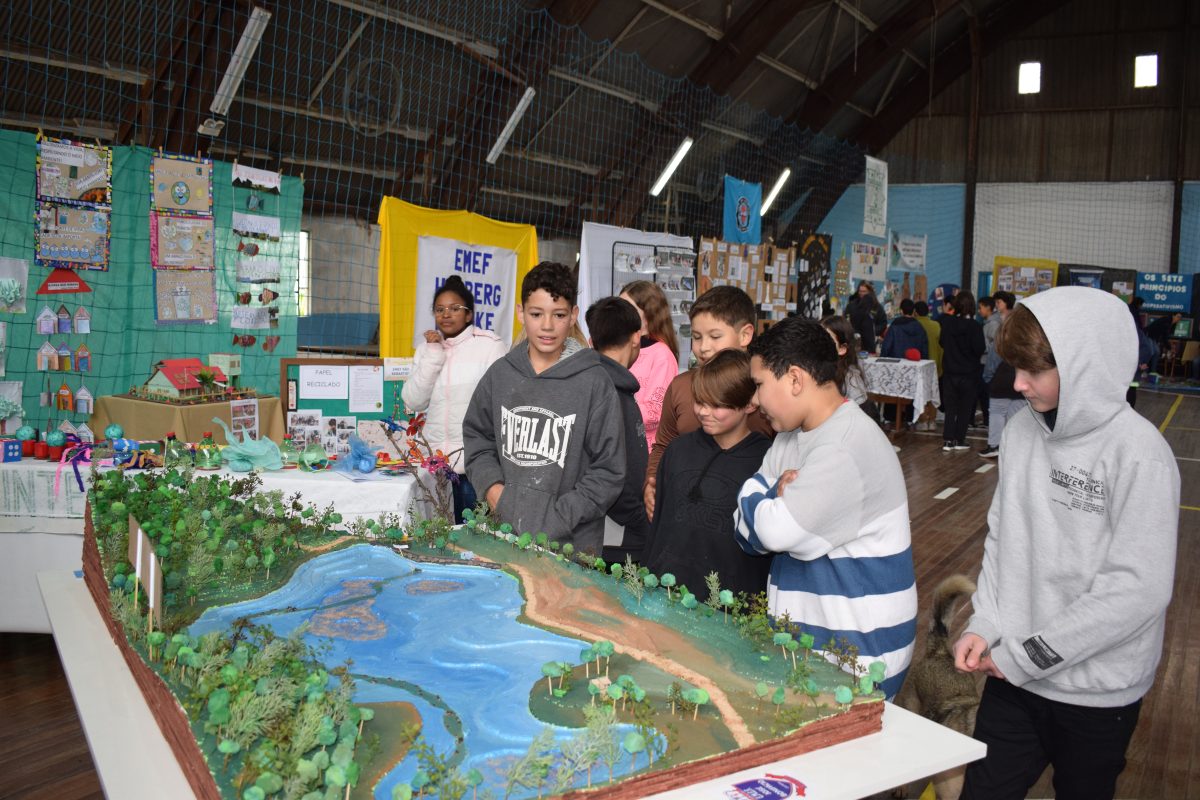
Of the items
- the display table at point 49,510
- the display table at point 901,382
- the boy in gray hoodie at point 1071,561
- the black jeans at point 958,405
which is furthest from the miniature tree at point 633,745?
the display table at point 901,382

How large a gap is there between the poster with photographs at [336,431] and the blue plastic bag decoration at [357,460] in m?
0.58

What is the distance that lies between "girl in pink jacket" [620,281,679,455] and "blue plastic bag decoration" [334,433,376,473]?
1.00 metres

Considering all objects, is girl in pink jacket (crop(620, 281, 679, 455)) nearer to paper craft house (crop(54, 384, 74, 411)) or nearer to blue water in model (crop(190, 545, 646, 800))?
blue water in model (crop(190, 545, 646, 800))

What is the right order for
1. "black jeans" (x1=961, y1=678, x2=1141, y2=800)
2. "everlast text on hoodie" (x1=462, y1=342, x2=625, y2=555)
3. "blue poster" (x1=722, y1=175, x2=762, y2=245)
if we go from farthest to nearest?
1. "blue poster" (x1=722, y1=175, x2=762, y2=245)
2. "everlast text on hoodie" (x1=462, y1=342, x2=625, y2=555)
3. "black jeans" (x1=961, y1=678, x2=1141, y2=800)

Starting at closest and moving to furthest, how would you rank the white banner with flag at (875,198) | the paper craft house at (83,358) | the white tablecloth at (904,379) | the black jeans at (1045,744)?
1. the black jeans at (1045,744)
2. the paper craft house at (83,358)
3. the white banner with flag at (875,198)
4. the white tablecloth at (904,379)

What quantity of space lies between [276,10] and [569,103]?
364 centimetres

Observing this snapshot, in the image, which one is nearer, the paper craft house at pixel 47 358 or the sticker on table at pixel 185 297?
the paper craft house at pixel 47 358

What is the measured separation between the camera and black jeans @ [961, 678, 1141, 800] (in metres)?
1.67

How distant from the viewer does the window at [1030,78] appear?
50.7 ft

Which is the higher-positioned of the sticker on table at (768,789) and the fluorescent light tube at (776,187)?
the fluorescent light tube at (776,187)

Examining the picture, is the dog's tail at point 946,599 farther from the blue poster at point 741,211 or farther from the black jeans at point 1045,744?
the blue poster at point 741,211

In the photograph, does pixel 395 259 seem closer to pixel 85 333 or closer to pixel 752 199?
pixel 85 333

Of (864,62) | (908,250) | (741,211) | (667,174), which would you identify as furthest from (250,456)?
(908,250)

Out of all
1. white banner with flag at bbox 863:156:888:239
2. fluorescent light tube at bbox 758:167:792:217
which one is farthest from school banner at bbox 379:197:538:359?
fluorescent light tube at bbox 758:167:792:217
